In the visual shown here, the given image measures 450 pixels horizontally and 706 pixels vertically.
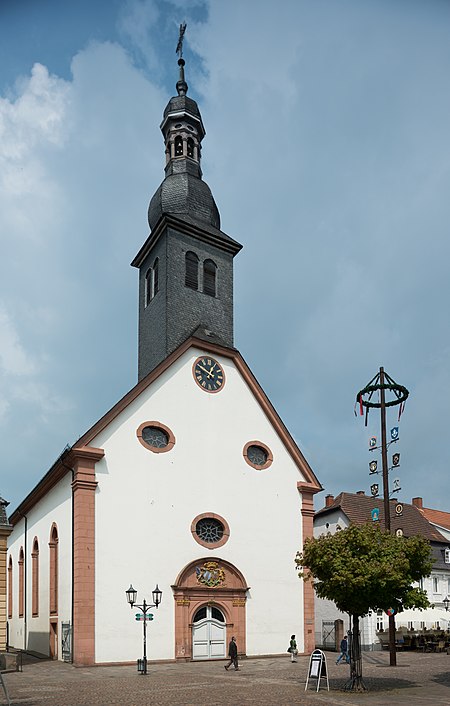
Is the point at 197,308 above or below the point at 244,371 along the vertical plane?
above

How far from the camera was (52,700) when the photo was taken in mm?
18688

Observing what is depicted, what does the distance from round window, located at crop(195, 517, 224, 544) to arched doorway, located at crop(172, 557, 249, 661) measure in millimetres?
908

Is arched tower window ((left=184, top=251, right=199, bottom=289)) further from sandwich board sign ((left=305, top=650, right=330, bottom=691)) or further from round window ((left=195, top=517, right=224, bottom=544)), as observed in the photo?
sandwich board sign ((left=305, top=650, right=330, bottom=691))

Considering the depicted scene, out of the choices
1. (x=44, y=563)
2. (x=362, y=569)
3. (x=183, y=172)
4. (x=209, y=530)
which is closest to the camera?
(x=362, y=569)

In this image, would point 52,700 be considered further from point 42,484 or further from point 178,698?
point 42,484

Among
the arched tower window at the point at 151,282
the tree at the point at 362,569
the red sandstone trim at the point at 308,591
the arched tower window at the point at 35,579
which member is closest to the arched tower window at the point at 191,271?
the arched tower window at the point at 151,282

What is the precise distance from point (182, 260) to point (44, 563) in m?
16.2

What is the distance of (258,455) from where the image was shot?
3494 cm

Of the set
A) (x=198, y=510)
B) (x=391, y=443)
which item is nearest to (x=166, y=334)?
(x=198, y=510)

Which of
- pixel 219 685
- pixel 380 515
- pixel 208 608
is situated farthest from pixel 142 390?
pixel 380 515

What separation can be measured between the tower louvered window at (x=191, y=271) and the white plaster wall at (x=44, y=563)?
11.7 m

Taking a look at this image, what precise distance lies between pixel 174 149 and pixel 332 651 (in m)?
29.7

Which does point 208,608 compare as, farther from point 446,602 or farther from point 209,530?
point 446,602

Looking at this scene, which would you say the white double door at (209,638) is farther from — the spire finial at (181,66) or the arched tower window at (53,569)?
the spire finial at (181,66)
